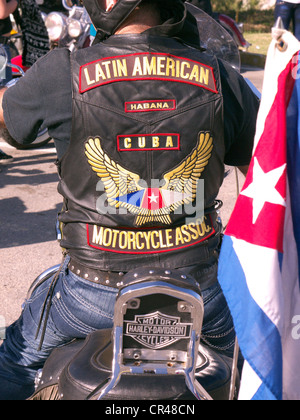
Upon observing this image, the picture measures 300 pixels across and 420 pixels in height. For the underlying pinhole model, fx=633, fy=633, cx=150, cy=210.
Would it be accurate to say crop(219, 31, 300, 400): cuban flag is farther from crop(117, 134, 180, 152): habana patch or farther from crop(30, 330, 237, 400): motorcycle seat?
crop(117, 134, 180, 152): habana patch

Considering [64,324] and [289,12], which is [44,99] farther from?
[289,12]

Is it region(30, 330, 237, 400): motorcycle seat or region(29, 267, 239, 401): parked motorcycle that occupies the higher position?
region(29, 267, 239, 401): parked motorcycle

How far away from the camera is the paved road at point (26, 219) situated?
13.9 feet

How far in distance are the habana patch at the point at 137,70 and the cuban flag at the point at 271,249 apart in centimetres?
28

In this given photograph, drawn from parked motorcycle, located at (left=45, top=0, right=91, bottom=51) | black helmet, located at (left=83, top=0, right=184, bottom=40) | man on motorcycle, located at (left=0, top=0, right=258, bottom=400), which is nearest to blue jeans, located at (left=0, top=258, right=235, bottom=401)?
man on motorcycle, located at (left=0, top=0, right=258, bottom=400)

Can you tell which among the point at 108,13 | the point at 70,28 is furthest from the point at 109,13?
the point at 70,28

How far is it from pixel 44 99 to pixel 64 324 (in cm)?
75

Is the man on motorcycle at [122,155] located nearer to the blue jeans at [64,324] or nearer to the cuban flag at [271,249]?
the blue jeans at [64,324]

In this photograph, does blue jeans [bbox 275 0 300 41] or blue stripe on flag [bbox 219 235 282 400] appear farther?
blue jeans [bbox 275 0 300 41]

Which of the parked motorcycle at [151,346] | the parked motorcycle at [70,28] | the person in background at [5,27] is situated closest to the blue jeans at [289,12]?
the parked motorcycle at [70,28]

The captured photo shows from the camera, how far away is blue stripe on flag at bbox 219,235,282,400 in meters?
1.94

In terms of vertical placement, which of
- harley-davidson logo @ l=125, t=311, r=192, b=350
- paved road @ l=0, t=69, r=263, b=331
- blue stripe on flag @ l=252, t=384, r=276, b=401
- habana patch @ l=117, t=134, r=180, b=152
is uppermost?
habana patch @ l=117, t=134, r=180, b=152

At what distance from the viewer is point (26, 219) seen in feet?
17.5

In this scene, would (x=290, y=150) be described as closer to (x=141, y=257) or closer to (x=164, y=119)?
(x=164, y=119)
